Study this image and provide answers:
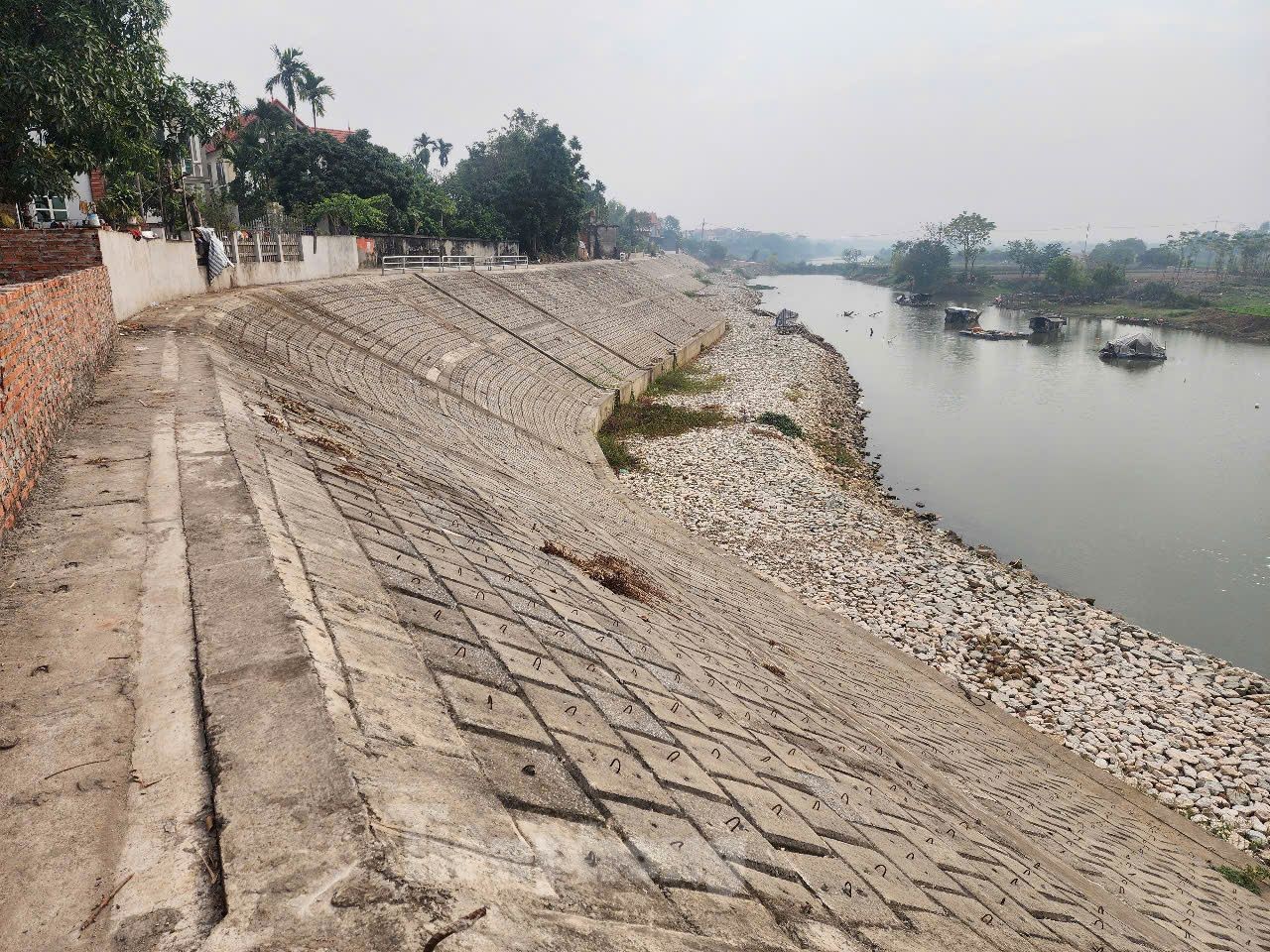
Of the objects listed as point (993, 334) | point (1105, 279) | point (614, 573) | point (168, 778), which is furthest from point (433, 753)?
point (1105, 279)

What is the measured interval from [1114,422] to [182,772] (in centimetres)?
3697

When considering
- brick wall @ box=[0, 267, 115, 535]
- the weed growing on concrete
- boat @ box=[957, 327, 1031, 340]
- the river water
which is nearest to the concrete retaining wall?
brick wall @ box=[0, 267, 115, 535]

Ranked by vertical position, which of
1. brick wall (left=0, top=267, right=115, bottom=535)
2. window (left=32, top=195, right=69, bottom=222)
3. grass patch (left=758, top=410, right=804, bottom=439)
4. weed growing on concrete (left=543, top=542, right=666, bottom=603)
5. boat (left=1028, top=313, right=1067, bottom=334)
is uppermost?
window (left=32, top=195, right=69, bottom=222)

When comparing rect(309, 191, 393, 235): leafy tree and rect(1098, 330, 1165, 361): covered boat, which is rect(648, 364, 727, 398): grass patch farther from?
rect(1098, 330, 1165, 361): covered boat

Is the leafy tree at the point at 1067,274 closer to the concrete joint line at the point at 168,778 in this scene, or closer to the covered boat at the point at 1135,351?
the covered boat at the point at 1135,351

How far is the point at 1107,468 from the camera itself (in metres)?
25.1

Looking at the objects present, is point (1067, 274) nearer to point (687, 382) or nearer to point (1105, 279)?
point (1105, 279)

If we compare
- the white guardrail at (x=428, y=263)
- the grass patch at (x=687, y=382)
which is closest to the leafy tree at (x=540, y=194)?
the white guardrail at (x=428, y=263)

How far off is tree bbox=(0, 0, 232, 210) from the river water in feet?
68.0

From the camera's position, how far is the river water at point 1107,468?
54.7ft

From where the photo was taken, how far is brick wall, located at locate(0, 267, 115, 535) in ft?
14.1

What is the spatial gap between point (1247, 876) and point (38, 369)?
1280cm

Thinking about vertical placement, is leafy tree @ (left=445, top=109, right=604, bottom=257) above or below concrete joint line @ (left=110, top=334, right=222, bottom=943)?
above

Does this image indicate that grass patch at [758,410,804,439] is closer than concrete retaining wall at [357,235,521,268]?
Yes
